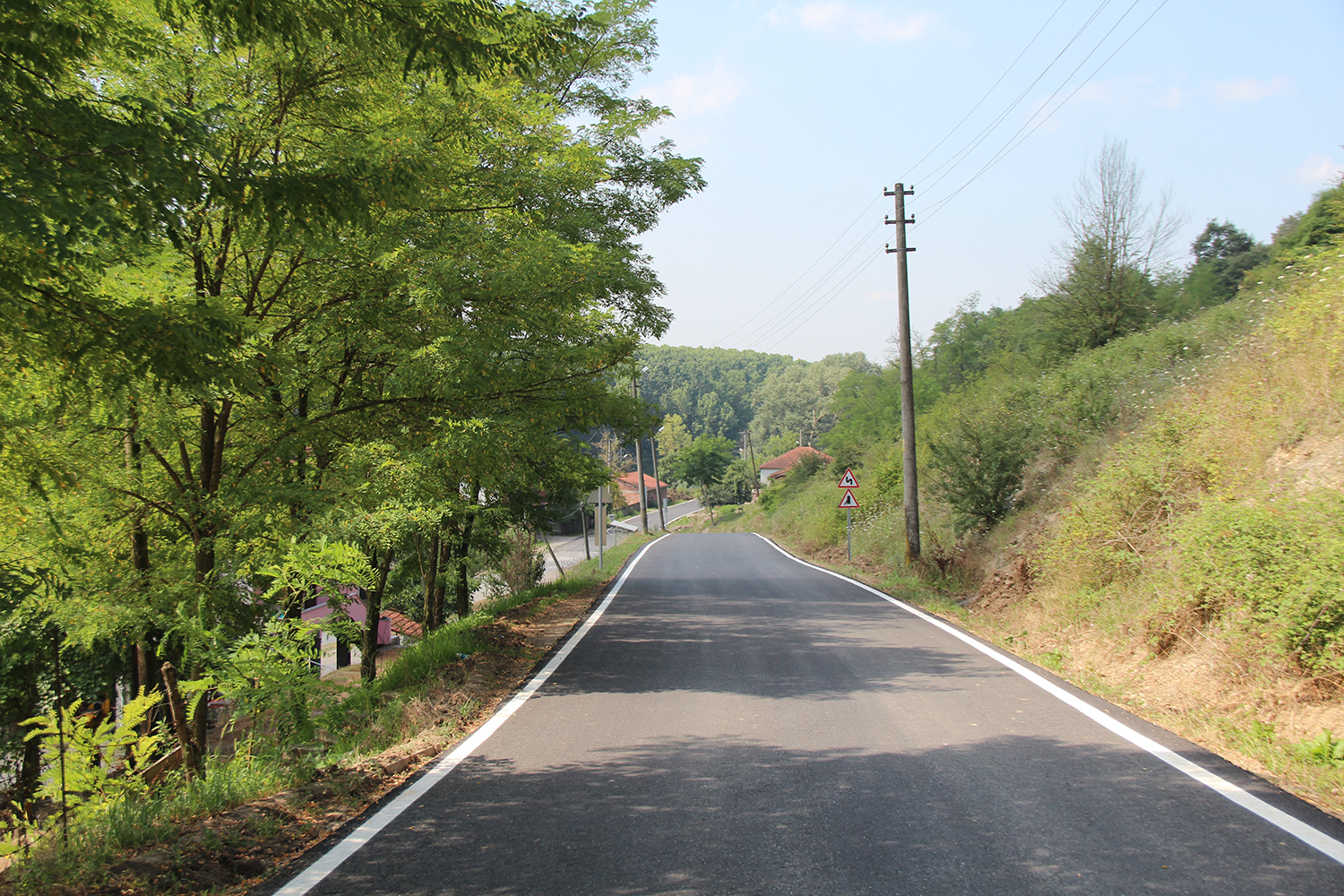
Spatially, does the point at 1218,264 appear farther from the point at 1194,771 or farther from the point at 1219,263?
the point at 1194,771

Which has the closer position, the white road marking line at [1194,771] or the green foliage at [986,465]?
the white road marking line at [1194,771]

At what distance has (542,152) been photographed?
10.6 meters

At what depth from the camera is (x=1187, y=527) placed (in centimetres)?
790

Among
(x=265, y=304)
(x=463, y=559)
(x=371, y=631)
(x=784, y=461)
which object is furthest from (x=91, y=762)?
(x=784, y=461)

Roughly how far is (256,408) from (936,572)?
13.1 m

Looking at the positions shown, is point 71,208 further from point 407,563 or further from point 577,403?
point 407,563

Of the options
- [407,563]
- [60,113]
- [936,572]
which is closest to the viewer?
[60,113]

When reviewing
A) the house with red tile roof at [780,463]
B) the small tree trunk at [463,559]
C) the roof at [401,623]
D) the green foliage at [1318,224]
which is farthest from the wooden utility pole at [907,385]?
the house with red tile roof at [780,463]

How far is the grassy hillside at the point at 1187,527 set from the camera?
230 inches

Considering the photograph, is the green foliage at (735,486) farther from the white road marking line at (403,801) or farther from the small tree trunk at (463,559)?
the white road marking line at (403,801)

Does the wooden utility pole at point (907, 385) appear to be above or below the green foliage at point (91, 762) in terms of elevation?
above

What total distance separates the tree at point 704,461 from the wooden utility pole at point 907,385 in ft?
161

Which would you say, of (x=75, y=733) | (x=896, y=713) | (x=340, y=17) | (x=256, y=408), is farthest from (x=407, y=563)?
(x=340, y=17)

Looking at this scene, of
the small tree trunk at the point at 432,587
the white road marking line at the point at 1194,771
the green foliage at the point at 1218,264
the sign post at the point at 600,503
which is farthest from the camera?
the green foliage at the point at 1218,264
